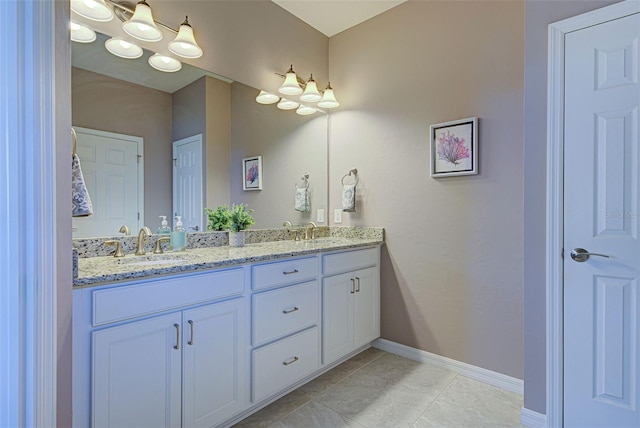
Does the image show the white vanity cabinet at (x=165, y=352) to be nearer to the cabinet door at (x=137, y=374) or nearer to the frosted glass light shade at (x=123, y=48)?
the cabinet door at (x=137, y=374)

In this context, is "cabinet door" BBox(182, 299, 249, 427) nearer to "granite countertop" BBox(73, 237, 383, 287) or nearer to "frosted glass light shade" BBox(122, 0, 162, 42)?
"granite countertop" BBox(73, 237, 383, 287)

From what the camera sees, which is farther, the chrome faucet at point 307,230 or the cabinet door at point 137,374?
the chrome faucet at point 307,230

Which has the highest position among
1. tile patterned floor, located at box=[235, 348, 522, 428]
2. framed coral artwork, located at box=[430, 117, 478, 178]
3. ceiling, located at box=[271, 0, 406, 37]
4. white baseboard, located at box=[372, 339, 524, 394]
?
ceiling, located at box=[271, 0, 406, 37]

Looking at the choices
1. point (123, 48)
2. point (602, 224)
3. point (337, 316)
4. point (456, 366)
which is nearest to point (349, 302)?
point (337, 316)

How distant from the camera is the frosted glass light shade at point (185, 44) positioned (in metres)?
1.95

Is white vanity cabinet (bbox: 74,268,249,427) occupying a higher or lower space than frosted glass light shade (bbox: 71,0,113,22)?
lower

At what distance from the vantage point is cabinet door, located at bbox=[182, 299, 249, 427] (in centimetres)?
148

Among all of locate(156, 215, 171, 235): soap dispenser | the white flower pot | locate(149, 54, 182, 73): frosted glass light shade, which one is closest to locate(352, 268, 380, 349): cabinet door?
the white flower pot

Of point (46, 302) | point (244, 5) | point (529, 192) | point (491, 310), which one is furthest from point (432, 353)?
point (244, 5)

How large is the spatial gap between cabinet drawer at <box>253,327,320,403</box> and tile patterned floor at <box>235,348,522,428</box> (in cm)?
15

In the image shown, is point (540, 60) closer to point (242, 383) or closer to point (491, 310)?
point (491, 310)

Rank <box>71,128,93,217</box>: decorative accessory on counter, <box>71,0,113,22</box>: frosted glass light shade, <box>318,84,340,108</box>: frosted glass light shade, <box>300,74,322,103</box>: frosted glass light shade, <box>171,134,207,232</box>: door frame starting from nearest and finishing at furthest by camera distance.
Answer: <box>71,128,93,217</box>: decorative accessory on counter
<box>71,0,113,22</box>: frosted glass light shade
<box>171,134,207,232</box>: door frame
<box>300,74,322,103</box>: frosted glass light shade
<box>318,84,340,108</box>: frosted glass light shade

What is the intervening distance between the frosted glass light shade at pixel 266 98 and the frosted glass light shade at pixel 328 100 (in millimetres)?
407

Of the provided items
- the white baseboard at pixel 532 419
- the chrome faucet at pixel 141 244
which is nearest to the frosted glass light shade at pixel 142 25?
the chrome faucet at pixel 141 244
